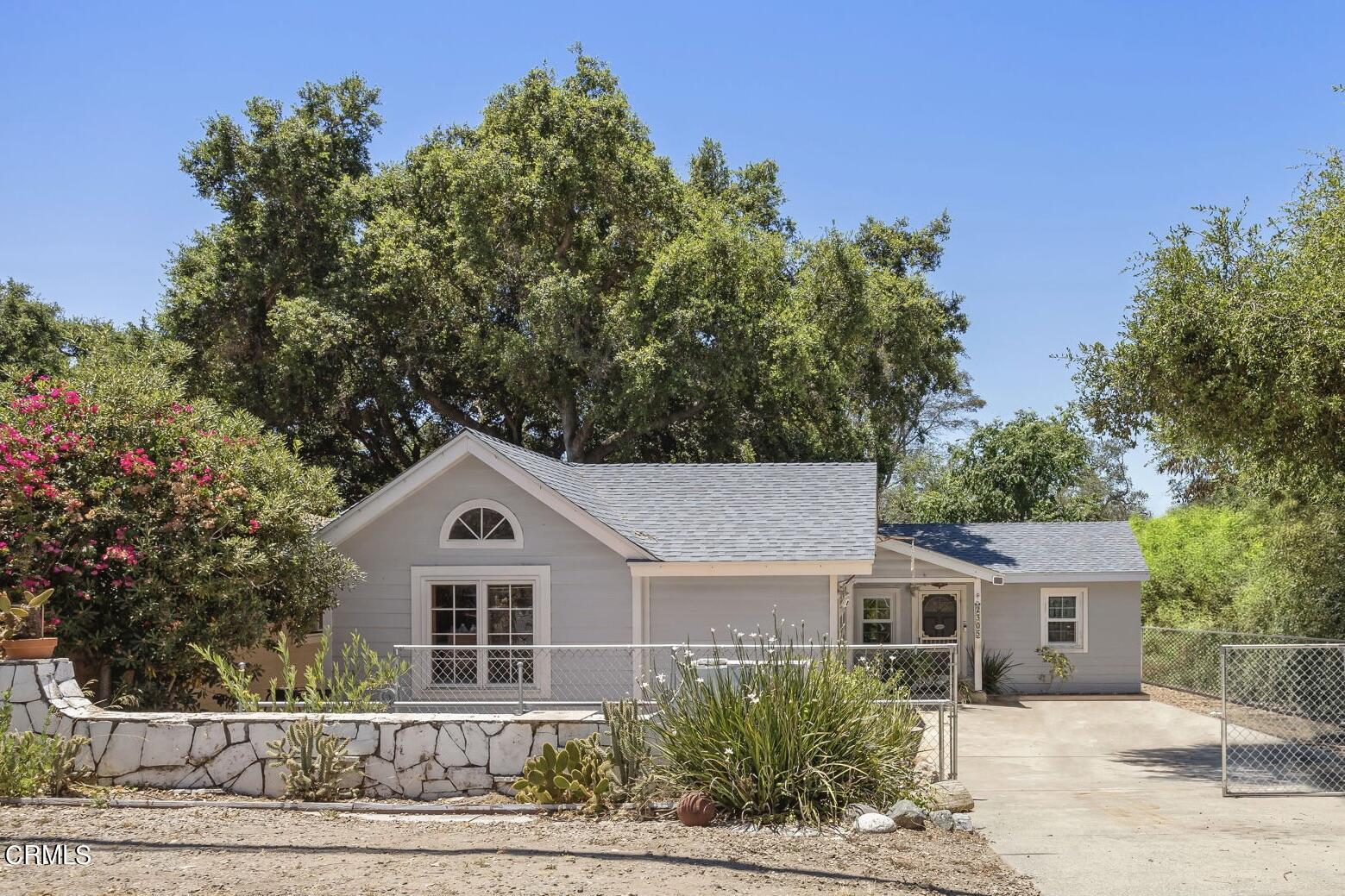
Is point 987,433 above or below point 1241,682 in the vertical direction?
above

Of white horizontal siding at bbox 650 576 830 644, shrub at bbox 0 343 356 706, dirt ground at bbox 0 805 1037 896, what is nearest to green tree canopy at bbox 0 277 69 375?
shrub at bbox 0 343 356 706

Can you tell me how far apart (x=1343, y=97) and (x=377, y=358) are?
2027 centimetres

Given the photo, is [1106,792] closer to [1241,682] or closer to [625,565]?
[625,565]

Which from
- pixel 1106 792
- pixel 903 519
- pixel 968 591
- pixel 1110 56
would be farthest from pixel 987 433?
pixel 1106 792

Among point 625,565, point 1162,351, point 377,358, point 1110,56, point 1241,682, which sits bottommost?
point 1241,682

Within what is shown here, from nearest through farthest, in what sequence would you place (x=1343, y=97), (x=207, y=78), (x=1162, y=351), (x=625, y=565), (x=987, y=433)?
1. (x=1162, y=351)
2. (x=1343, y=97)
3. (x=625, y=565)
4. (x=207, y=78)
5. (x=987, y=433)

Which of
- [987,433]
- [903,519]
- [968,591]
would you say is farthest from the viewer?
[903,519]

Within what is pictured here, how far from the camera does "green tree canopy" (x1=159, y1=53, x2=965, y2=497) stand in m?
24.5

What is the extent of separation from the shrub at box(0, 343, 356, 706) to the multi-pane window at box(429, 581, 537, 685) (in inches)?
90.6

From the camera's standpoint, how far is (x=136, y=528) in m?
12.5

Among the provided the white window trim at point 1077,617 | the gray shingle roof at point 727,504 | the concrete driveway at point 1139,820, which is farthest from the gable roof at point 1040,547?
the concrete driveway at point 1139,820

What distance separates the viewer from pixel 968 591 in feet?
73.8

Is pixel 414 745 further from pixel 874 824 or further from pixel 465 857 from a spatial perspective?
pixel 874 824

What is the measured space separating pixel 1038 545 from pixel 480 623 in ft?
44.4
